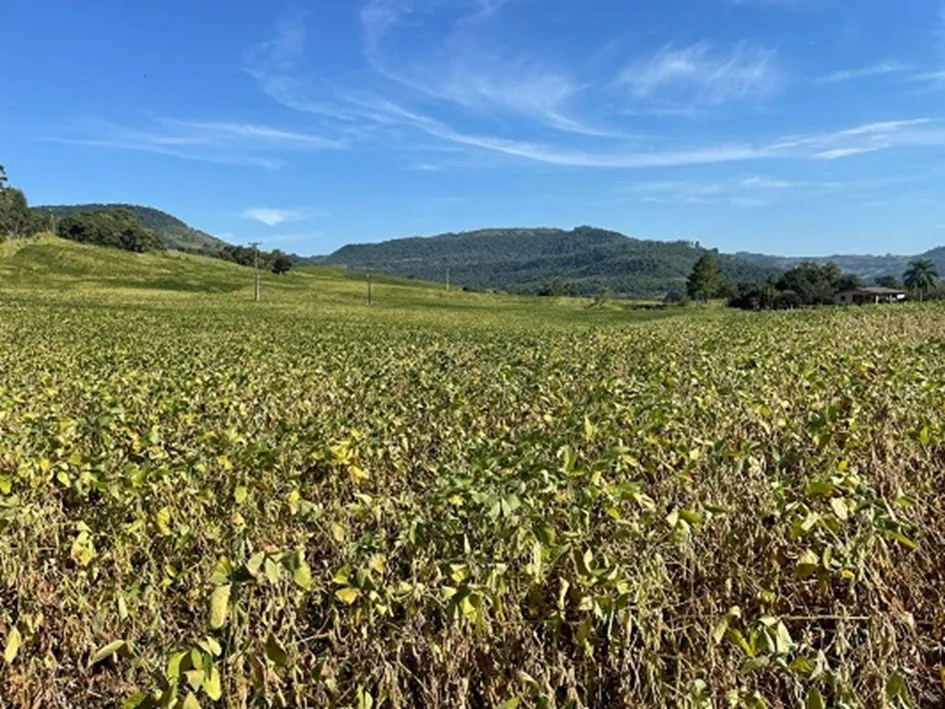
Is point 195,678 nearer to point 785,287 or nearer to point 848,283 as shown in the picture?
point 785,287

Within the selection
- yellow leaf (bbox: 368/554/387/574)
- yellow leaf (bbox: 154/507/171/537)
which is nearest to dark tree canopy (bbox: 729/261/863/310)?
yellow leaf (bbox: 154/507/171/537)

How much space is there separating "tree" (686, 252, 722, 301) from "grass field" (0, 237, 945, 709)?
5620 inches

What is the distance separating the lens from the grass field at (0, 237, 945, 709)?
10.1ft

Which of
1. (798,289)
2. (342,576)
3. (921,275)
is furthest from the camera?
(921,275)

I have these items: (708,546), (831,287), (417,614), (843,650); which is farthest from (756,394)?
→ (831,287)

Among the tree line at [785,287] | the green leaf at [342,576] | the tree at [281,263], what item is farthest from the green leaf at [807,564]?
the tree at [281,263]

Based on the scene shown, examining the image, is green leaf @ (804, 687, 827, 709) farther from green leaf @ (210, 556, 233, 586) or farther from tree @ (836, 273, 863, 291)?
tree @ (836, 273, 863, 291)

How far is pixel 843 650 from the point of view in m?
2.82

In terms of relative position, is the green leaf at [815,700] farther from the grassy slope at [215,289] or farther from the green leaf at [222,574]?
the grassy slope at [215,289]

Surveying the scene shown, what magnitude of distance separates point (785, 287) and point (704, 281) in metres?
15.7

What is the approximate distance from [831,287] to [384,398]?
150490mm

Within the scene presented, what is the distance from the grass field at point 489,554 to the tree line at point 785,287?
124 m

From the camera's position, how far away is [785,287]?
138 meters

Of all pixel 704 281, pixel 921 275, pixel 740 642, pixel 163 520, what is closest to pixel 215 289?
pixel 704 281
